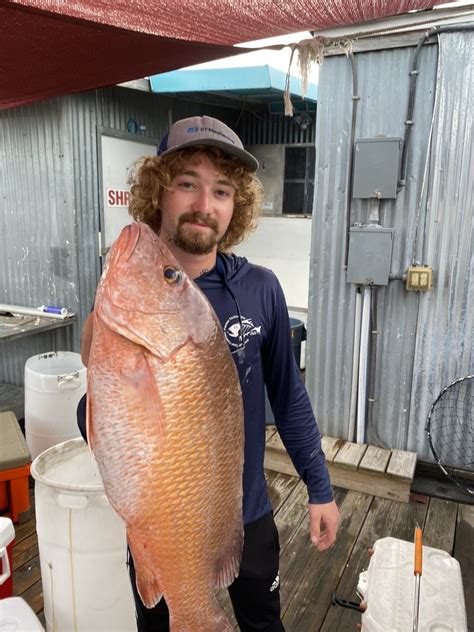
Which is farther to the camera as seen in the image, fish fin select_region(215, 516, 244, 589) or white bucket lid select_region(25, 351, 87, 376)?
white bucket lid select_region(25, 351, 87, 376)

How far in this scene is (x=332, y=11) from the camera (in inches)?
85.3

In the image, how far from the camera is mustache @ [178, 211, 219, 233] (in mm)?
1807

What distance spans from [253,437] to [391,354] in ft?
10.1

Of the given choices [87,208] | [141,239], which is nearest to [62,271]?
[87,208]

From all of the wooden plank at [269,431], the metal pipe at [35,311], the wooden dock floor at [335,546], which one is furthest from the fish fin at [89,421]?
the metal pipe at [35,311]

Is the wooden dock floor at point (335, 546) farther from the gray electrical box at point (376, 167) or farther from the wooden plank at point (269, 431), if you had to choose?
the gray electrical box at point (376, 167)

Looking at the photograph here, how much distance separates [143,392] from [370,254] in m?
3.75

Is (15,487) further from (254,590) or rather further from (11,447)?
(254,590)

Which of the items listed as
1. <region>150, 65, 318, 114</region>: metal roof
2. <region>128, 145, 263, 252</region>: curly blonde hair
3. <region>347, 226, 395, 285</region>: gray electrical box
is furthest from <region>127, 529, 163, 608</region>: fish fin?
<region>150, 65, 318, 114</region>: metal roof

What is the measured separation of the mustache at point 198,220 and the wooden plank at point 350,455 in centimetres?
350

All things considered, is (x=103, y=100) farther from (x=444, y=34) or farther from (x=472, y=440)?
(x=472, y=440)

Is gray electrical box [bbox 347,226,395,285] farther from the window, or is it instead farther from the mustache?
the window

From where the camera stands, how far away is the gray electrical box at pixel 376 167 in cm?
444

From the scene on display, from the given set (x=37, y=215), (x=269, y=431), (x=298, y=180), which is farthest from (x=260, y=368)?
(x=298, y=180)
